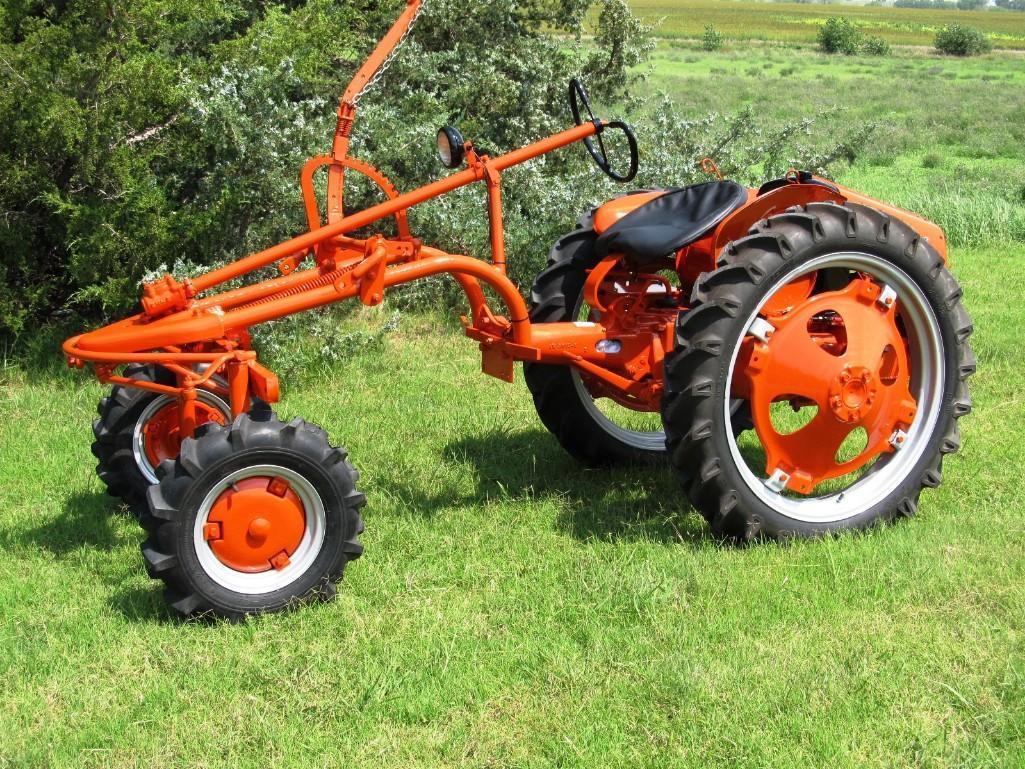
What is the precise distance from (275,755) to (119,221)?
4286 mm

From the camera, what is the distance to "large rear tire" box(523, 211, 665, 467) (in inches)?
208

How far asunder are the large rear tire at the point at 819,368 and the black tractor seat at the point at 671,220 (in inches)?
11.8

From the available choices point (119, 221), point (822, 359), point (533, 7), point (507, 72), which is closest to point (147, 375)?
point (119, 221)

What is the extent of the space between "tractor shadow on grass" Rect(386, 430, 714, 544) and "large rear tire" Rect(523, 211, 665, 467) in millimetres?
111

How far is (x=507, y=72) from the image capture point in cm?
905

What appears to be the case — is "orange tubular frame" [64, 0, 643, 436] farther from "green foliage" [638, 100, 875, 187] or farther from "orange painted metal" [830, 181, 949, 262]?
"green foliage" [638, 100, 875, 187]

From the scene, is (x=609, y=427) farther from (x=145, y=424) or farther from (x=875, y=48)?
(x=875, y=48)

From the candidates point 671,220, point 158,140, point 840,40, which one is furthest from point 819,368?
point 840,40

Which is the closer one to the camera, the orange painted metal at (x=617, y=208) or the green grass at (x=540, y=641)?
the green grass at (x=540, y=641)

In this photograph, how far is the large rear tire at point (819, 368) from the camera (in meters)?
4.29

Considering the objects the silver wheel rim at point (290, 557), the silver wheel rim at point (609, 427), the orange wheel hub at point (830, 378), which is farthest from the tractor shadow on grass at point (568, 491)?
the silver wheel rim at point (290, 557)

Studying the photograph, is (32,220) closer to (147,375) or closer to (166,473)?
(147,375)

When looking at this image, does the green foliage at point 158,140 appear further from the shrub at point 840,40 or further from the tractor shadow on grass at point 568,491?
the shrub at point 840,40

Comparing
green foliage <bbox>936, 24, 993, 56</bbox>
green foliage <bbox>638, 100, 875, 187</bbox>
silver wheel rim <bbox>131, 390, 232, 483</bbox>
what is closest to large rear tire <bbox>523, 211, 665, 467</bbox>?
silver wheel rim <bbox>131, 390, 232, 483</bbox>
